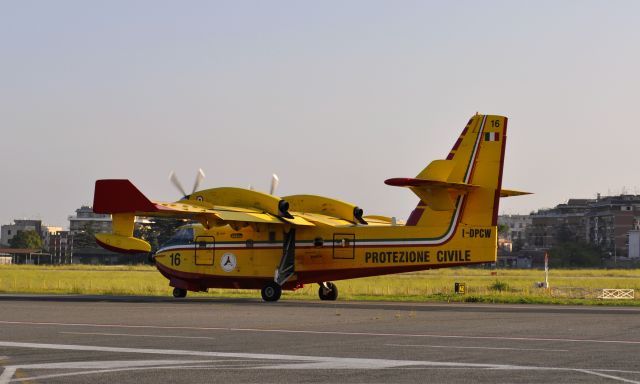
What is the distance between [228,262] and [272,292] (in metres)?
2.96

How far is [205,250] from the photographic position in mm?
41250

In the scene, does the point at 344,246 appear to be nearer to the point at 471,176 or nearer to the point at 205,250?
the point at 471,176

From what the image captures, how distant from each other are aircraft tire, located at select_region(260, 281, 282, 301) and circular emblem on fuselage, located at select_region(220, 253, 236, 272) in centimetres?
237

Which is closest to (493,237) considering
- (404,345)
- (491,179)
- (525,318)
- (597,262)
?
(491,179)

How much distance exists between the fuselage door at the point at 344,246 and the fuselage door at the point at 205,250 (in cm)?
565

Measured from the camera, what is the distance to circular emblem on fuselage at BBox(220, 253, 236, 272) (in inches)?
1602

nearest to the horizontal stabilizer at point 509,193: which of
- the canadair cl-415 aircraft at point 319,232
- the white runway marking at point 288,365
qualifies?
the canadair cl-415 aircraft at point 319,232

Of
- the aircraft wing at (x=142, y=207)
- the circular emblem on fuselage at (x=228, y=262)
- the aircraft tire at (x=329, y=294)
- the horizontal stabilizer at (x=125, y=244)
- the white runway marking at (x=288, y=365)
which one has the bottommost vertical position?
the white runway marking at (x=288, y=365)

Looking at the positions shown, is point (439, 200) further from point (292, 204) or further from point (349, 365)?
point (349, 365)

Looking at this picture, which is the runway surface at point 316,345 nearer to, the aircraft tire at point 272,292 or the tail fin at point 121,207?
the tail fin at point 121,207

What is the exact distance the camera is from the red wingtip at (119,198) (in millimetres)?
34594

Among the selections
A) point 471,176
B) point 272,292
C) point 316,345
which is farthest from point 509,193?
point 316,345

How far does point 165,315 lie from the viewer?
2812 cm

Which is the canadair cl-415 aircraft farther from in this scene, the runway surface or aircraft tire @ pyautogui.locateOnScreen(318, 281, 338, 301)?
the runway surface
